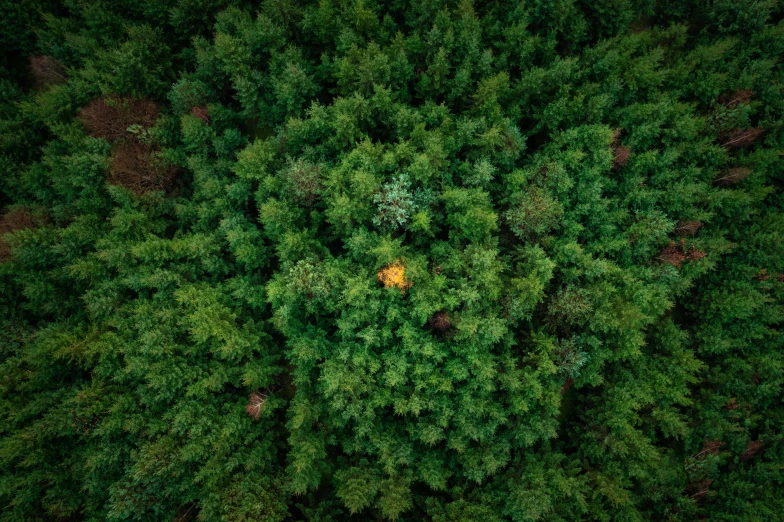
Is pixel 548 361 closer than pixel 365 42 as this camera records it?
Yes

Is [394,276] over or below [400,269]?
below

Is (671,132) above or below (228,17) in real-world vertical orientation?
below

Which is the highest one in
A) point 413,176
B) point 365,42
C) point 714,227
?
point 365,42

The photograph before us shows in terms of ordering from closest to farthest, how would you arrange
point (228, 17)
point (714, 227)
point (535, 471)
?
point (535, 471)
point (228, 17)
point (714, 227)

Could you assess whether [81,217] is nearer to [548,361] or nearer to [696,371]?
[548,361]

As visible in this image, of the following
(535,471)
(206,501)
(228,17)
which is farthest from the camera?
(228,17)

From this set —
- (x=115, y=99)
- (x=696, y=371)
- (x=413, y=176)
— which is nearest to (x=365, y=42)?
(x=413, y=176)

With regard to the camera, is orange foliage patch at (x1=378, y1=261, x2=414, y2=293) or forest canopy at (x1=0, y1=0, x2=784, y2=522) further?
orange foliage patch at (x1=378, y1=261, x2=414, y2=293)

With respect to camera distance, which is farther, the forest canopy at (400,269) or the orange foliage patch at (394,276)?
the orange foliage patch at (394,276)
